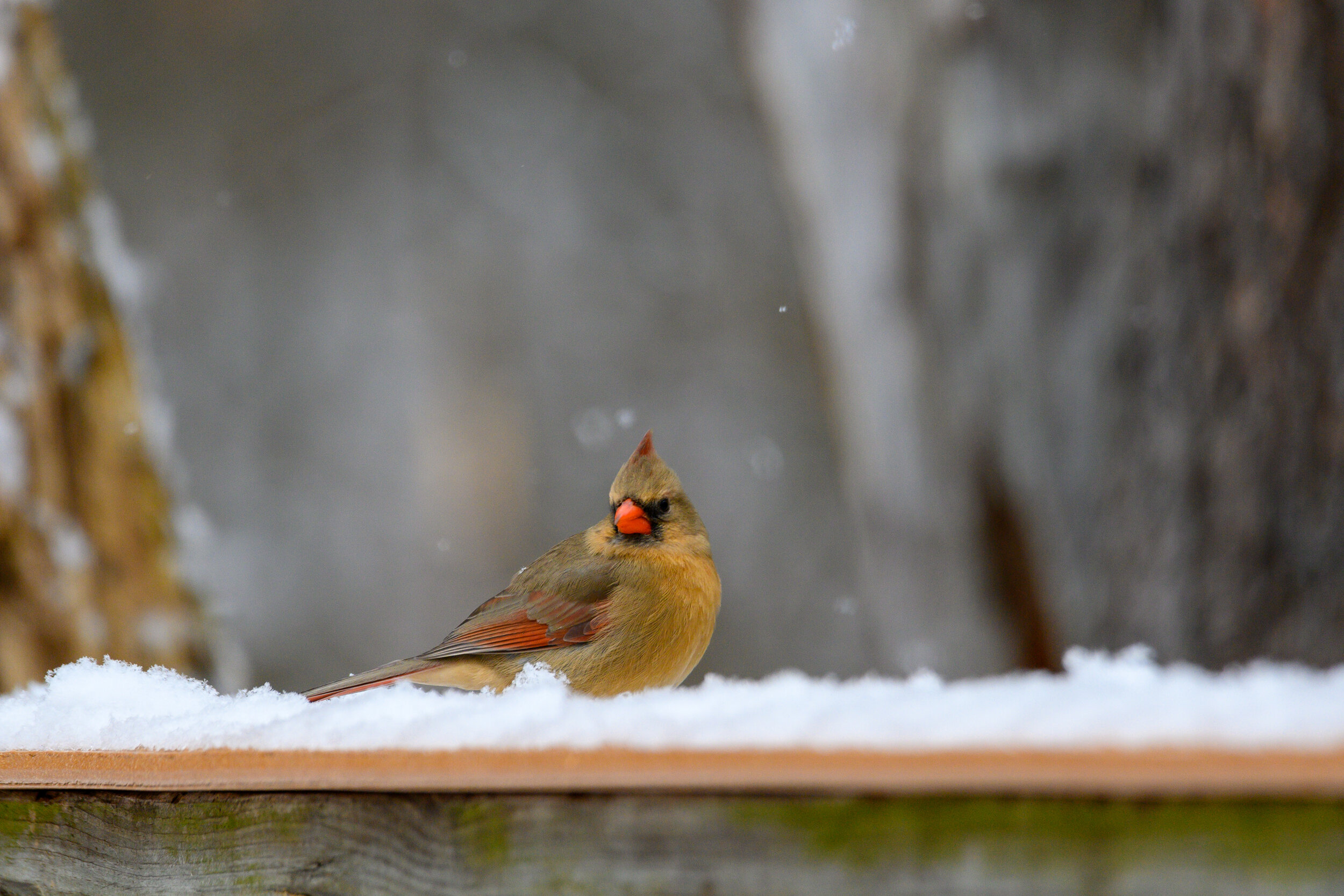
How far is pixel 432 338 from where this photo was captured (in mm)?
6816

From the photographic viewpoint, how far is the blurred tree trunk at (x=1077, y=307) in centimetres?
273

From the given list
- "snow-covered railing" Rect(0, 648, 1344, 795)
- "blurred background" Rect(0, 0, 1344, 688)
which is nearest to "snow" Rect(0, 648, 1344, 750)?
"snow-covered railing" Rect(0, 648, 1344, 795)

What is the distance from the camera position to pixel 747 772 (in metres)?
0.82

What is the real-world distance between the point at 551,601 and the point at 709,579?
0.72 ft

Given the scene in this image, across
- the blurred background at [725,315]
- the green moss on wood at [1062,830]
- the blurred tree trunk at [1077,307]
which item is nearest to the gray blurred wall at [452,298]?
the blurred background at [725,315]

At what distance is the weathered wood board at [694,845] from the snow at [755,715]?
4 cm

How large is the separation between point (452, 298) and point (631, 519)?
17.5ft

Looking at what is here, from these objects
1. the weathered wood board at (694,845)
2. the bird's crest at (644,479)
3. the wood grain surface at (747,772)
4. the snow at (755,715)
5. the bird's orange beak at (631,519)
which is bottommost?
the weathered wood board at (694,845)

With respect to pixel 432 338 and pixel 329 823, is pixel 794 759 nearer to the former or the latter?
pixel 329 823

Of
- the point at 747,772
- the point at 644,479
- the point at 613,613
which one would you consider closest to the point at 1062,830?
the point at 747,772

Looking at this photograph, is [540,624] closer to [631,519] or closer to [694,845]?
[631,519]

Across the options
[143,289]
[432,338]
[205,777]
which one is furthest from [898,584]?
[432,338]

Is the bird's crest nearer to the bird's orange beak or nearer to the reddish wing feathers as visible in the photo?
the bird's orange beak

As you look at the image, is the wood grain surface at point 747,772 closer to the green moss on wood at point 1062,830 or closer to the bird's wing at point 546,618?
the green moss on wood at point 1062,830
